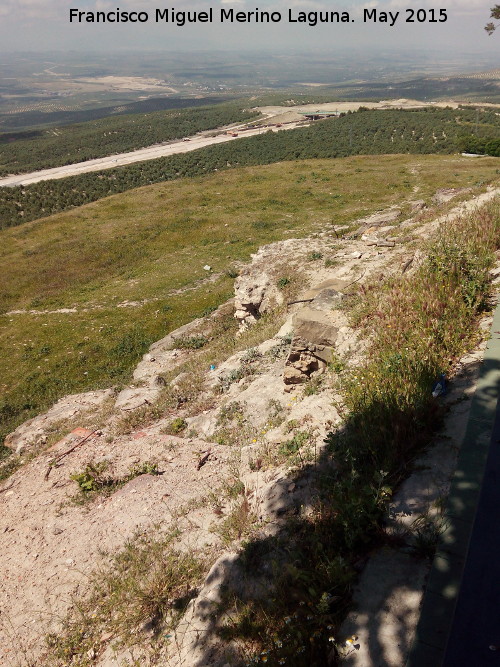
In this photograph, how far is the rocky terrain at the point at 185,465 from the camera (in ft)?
17.4

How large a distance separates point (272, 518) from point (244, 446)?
249 centimetres

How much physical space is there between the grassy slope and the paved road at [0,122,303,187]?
43.0 metres

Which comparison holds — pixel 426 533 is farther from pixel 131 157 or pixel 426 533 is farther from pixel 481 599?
pixel 131 157

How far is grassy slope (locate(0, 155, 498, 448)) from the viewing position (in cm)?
1825

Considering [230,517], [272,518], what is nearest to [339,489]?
[272,518]

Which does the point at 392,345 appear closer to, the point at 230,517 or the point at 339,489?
the point at 339,489

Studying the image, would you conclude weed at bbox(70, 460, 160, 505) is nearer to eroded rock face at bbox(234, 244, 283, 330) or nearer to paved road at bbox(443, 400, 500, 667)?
paved road at bbox(443, 400, 500, 667)

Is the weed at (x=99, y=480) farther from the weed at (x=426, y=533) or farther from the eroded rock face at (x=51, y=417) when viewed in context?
the weed at (x=426, y=533)

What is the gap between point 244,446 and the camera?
7688 millimetres

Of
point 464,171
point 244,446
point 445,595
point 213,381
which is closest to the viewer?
point 445,595

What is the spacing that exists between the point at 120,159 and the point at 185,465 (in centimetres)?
9672

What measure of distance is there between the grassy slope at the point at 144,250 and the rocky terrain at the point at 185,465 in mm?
4630

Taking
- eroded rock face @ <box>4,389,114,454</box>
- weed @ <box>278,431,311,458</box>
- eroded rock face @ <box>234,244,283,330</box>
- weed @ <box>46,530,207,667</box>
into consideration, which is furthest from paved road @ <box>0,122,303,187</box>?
weed @ <box>46,530,207,667</box>

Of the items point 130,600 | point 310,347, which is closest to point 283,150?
point 310,347
